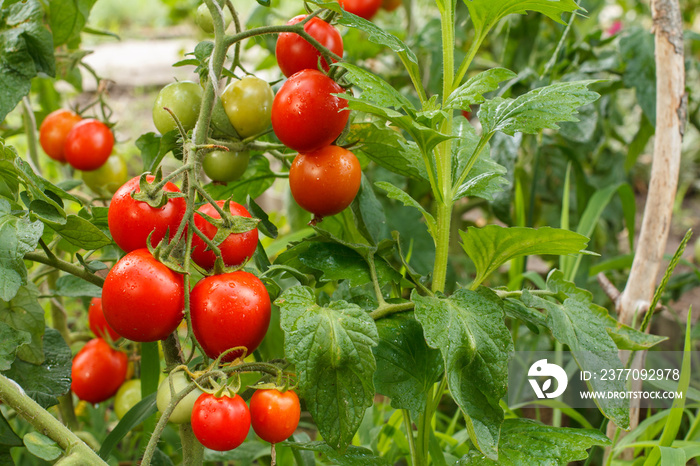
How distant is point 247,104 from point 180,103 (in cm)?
9

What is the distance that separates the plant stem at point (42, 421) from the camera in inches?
21.8

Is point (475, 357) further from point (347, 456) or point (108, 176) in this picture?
A: point (108, 176)

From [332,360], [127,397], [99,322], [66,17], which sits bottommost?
[127,397]

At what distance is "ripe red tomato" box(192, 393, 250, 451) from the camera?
553 millimetres

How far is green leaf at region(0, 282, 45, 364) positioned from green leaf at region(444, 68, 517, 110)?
590 millimetres

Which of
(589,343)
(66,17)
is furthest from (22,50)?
(589,343)

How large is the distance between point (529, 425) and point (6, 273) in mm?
620

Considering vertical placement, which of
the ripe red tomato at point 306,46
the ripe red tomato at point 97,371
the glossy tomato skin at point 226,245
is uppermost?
the ripe red tomato at point 306,46

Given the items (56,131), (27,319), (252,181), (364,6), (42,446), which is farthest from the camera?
(364,6)

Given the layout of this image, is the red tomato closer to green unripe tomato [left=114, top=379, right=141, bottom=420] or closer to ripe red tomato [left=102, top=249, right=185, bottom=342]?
green unripe tomato [left=114, top=379, right=141, bottom=420]

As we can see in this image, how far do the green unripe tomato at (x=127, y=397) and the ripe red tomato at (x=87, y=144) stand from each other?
15.3 inches

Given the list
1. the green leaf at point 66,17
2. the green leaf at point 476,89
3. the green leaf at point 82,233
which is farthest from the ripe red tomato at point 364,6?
the green leaf at point 82,233

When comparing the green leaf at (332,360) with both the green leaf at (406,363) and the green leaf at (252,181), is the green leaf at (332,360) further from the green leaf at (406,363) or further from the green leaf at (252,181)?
the green leaf at (252,181)

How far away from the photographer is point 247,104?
2.26 feet
